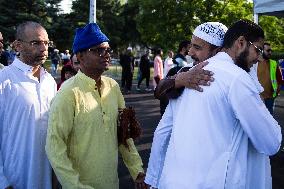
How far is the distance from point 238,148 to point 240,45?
56 cm

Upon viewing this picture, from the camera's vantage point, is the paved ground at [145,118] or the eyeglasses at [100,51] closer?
the eyeglasses at [100,51]

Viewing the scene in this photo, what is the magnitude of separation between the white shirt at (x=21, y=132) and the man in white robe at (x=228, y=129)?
112 centimetres

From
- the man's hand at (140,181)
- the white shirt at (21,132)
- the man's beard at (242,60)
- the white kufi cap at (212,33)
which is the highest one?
the white kufi cap at (212,33)

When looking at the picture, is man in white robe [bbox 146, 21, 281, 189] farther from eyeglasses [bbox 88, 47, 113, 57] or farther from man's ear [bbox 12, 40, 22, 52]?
man's ear [bbox 12, 40, 22, 52]

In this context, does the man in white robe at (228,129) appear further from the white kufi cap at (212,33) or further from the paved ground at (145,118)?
the paved ground at (145,118)

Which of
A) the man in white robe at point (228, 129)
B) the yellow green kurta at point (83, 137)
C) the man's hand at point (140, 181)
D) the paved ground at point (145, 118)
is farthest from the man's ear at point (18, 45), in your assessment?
the paved ground at point (145, 118)

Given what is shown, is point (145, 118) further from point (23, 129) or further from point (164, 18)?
point (164, 18)

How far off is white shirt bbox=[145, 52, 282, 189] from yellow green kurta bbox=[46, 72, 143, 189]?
612 millimetres

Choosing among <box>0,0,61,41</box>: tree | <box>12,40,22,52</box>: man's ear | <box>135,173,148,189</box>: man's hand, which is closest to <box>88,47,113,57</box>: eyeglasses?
<box>12,40,22,52</box>: man's ear

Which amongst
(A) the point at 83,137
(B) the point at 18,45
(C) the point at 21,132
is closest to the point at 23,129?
(C) the point at 21,132

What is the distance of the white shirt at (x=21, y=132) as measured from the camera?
11.1 ft

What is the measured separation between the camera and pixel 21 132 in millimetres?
3369

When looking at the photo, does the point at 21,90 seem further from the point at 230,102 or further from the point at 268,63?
the point at 268,63

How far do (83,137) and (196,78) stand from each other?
869 mm
